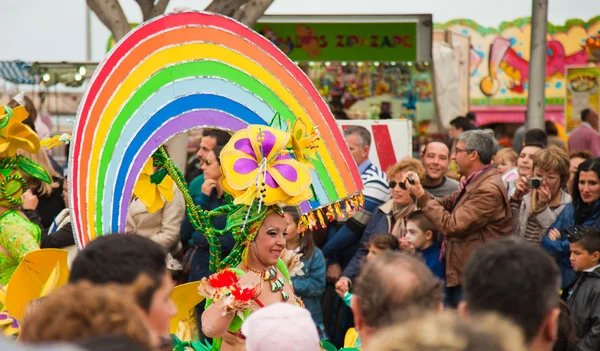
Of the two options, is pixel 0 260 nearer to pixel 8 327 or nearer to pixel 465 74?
pixel 8 327

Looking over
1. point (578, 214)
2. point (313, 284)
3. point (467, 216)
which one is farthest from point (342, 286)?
point (578, 214)

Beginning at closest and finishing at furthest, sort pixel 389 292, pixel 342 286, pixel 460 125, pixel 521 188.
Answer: pixel 389 292, pixel 521 188, pixel 342 286, pixel 460 125

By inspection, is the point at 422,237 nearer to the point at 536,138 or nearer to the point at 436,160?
the point at 436,160

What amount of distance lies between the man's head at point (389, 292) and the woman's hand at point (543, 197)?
373 cm

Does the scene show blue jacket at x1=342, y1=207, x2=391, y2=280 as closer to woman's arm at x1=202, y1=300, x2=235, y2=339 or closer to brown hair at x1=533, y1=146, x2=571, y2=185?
brown hair at x1=533, y1=146, x2=571, y2=185

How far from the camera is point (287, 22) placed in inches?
451

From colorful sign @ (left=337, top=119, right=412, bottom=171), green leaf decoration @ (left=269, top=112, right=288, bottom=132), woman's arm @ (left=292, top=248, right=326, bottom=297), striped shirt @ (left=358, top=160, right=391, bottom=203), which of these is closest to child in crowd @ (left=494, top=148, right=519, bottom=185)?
colorful sign @ (left=337, top=119, right=412, bottom=171)

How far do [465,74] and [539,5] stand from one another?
6283mm

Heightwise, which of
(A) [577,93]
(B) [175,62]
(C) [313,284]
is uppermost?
(B) [175,62]

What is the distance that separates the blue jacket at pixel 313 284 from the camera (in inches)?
267

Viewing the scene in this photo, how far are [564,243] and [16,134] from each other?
344cm

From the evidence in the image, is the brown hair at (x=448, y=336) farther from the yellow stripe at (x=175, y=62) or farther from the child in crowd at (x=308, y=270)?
the child in crowd at (x=308, y=270)

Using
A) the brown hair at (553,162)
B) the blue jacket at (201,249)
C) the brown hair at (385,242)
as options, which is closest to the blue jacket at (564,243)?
the brown hair at (553,162)

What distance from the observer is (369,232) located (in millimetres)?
7059
